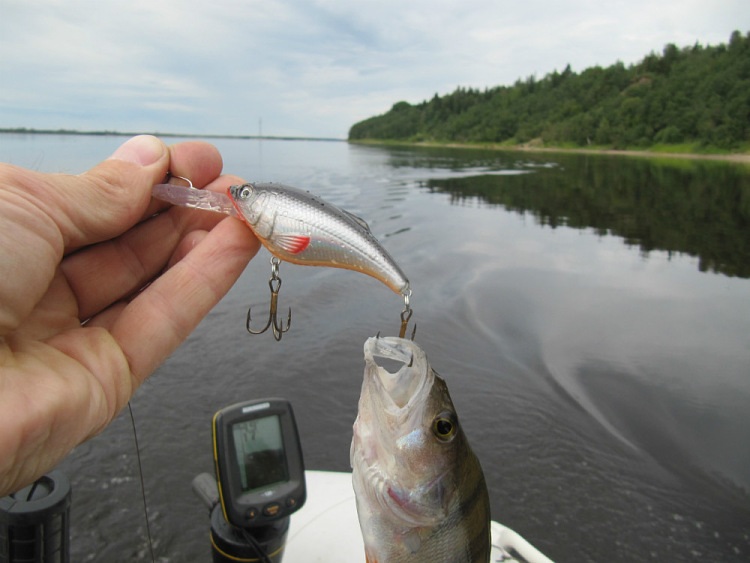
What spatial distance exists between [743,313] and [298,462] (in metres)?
10.8

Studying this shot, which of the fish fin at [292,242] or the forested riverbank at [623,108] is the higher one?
the forested riverbank at [623,108]

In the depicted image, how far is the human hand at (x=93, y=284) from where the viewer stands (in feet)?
6.06

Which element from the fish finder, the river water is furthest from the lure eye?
the river water

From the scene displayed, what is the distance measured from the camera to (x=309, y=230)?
2.16 metres

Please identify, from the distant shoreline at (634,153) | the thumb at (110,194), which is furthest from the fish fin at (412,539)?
the distant shoreline at (634,153)

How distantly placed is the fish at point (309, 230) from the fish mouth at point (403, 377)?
1.03ft

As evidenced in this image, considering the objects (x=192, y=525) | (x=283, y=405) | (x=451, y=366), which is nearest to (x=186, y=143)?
(x=283, y=405)

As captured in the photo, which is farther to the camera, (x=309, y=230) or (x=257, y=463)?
(x=257, y=463)

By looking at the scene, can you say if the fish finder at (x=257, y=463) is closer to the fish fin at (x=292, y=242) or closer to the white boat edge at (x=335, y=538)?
the white boat edge at (x=335, y=538)

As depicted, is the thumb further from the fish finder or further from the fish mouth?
the fish mouth

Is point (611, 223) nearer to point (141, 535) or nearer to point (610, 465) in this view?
point (610, 465)

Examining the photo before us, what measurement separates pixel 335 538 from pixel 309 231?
2.51m

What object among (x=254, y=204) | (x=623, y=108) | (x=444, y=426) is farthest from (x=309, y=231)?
(x=623, y=108)

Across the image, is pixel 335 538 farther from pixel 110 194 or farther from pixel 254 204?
pixel 110 194
